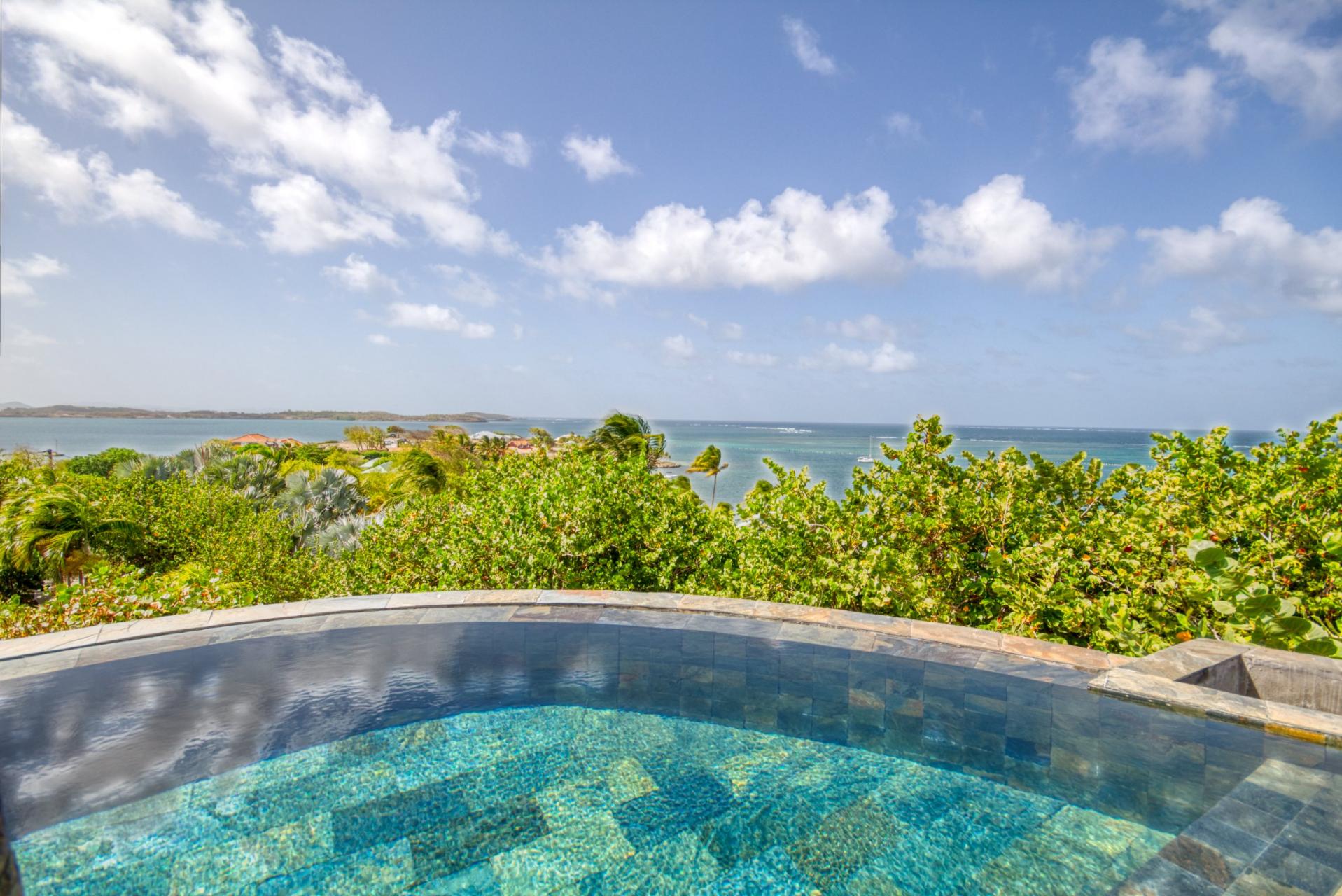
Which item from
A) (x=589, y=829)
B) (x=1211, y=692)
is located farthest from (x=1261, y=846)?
(x=589, y=829)

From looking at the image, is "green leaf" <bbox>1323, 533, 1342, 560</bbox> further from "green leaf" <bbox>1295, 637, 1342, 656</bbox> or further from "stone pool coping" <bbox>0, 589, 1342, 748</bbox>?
"stone pool coping" <bbox>0, 589, 1342, 748</bbox>

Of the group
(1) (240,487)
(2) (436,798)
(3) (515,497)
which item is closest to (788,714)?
(2) (436,798)

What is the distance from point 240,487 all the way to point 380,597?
15.9 metres

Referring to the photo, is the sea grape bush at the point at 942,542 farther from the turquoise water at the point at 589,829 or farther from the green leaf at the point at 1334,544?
the turquoise water at the point at 589,829

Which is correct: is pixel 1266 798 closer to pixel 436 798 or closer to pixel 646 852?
pixel 646 852

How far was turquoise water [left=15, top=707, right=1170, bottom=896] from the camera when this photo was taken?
2.54 meters

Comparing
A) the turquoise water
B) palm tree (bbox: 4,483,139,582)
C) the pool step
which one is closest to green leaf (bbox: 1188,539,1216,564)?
the pool step

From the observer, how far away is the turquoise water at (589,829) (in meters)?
2.54

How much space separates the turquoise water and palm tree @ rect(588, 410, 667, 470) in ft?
51.6

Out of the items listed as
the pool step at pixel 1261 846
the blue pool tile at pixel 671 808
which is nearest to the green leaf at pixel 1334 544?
the pool step at pixel 1261 846

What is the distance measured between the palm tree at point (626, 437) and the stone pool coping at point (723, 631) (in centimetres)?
1378

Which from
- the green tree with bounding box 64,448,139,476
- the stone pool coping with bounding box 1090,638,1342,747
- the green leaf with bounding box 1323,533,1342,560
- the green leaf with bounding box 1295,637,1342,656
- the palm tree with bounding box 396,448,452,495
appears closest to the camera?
the stone pool coping with bounding box 1090,638,1342,747

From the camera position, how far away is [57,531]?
13.1 meters

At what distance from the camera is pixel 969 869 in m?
2.59
